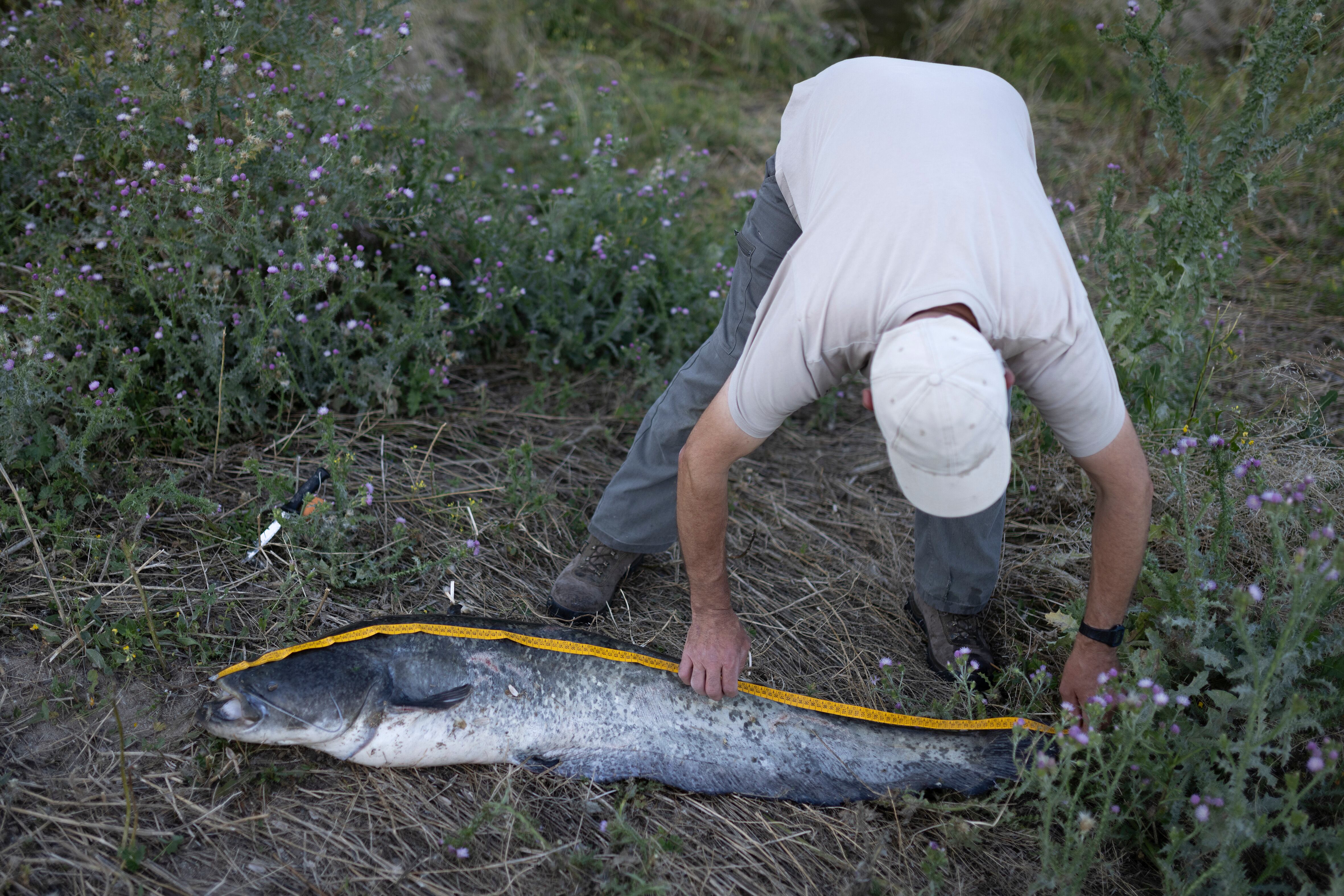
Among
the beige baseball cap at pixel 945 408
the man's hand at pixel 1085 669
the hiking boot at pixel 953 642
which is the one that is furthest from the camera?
the hiking boot at pixel 953 642

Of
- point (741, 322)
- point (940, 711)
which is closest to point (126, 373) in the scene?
point (741, 322)

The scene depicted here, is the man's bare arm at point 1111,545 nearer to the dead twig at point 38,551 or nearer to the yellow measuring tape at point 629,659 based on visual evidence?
the yellow measuring tape at point 629,659

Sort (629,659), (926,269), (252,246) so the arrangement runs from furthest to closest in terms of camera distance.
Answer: (252,246) < (629,659) < (926,269)

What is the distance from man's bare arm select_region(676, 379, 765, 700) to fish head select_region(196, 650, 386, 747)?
0.85 metres

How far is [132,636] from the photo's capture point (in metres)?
2.39

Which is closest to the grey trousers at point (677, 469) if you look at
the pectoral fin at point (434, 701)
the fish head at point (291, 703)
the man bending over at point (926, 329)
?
the man bending over at point (926, 329)

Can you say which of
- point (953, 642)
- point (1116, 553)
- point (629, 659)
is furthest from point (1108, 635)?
point (629, 659)

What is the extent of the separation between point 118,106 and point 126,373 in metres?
1.04

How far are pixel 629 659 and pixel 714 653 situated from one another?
0.85 ft

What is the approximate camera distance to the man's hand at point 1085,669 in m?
2.27

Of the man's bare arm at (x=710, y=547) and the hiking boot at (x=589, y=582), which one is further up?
the man's bare arm at (x=710, y=547)

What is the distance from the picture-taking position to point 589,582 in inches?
114

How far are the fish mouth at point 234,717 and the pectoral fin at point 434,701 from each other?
0.32 metres

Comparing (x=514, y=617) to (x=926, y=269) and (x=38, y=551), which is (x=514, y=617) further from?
(x=926, y=269)
